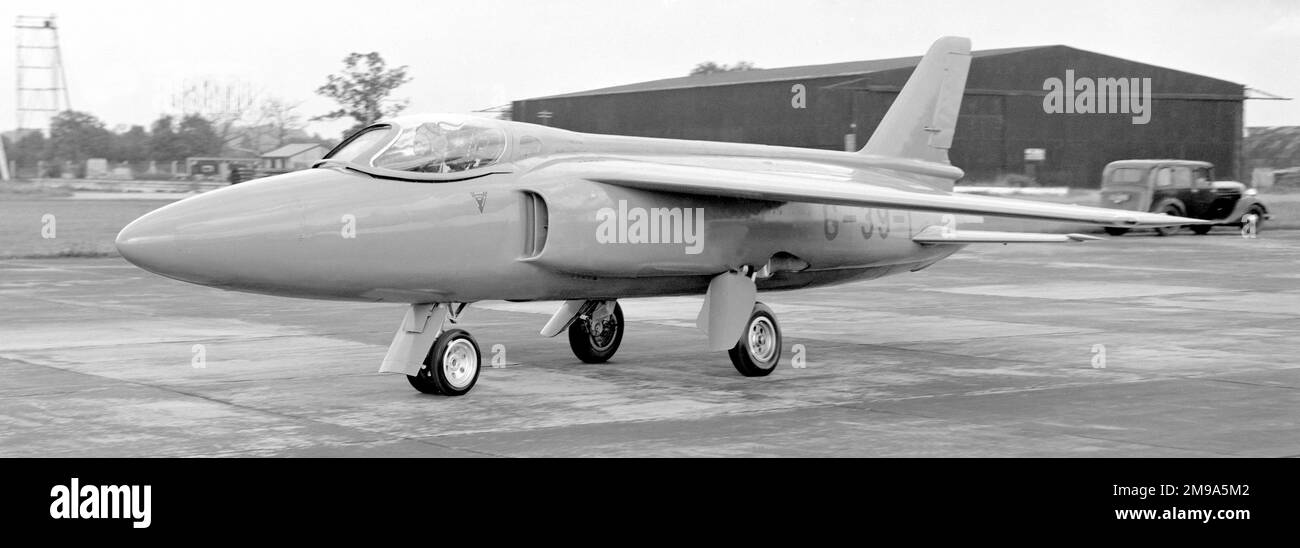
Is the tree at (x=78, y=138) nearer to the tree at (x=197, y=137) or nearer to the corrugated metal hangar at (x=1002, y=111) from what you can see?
the tree at (x=197, y=137)

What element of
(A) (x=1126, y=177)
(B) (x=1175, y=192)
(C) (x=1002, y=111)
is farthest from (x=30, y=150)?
(B) (x=1175, y=192)

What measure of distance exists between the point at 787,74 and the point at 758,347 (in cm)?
4231

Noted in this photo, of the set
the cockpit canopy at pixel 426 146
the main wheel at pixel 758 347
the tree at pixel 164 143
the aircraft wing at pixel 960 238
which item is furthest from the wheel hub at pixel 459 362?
the tree at pixel 164 143

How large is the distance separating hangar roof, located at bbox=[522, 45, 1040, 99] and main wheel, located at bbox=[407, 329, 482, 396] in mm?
38569

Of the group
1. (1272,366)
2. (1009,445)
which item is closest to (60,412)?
(1009,445)

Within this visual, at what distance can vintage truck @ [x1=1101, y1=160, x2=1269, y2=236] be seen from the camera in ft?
117

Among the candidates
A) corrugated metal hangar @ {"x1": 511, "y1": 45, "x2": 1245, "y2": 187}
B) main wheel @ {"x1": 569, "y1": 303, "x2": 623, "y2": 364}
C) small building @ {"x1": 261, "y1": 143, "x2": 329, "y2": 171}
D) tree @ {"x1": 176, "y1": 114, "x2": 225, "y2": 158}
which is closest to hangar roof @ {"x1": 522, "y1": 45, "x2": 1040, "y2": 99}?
corrugated metal hangar @ {"x1": 511, "y1": 45, "x2": 1245, "y2": 187}

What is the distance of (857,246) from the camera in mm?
13227

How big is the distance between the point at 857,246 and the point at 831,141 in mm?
36674

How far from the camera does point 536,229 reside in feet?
35.6

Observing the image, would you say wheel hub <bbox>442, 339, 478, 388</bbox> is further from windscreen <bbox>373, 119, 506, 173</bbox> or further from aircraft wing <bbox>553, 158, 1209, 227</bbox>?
aircraft wing <bbox>553, 158, 1209, 227</bbox>

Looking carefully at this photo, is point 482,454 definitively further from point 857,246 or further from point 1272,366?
point 1272,366

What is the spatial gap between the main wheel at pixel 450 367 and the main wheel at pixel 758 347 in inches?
95.3

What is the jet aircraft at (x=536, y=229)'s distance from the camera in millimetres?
9758
